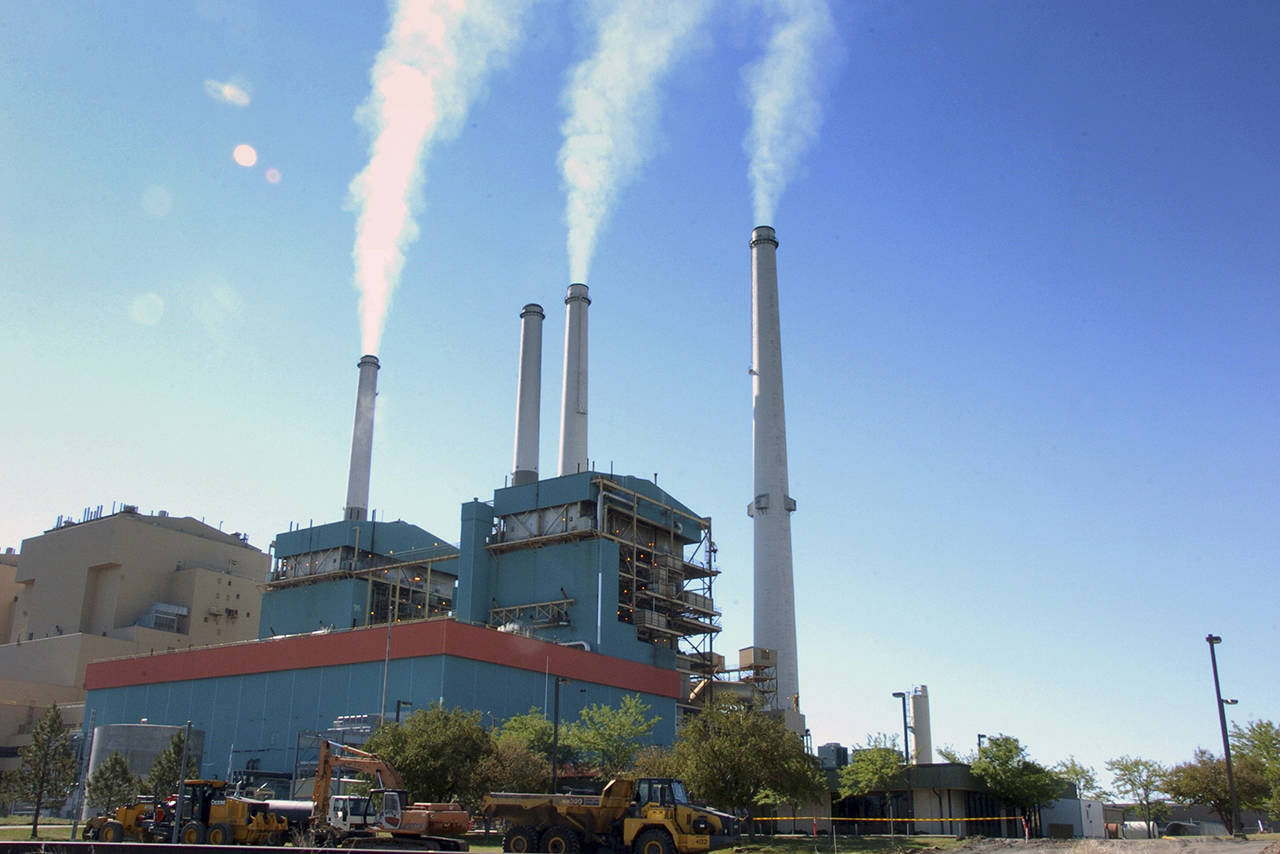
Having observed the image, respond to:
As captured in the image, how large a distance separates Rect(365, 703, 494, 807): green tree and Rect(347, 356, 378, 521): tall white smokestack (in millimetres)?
49143

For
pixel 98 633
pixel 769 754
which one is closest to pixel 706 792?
pixel 769 754

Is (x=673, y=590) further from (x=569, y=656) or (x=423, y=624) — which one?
(x=423, y=624)

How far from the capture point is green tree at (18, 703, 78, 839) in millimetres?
43750

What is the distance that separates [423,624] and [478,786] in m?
17.9

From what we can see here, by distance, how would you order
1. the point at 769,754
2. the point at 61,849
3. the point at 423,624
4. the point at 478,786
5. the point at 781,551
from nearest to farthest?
the point at 61,849 < the point at 769,754 < the point at 478,786 < the point at 423,624 < the point at 781,551

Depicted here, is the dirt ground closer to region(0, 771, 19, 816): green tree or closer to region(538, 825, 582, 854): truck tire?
region(538, 825, 582, 854): truck tire

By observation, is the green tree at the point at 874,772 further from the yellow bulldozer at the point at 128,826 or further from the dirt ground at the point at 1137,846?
the yellow bulldozer at the point at 128,826

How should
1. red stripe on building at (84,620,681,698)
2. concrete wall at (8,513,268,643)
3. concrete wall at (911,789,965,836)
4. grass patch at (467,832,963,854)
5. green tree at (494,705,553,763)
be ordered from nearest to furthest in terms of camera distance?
1. grass patch at (467,832,963,854)
2. concrete wall at (911,789,965,836)
3. green tree at (494,705,553,763)
4. red stripe on building at (84,620,681,698)
5. concrete wall at (8,513,268,643)

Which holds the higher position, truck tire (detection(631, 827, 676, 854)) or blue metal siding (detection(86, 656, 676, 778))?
blue metal siding (detection(86, 656, 676, 778))

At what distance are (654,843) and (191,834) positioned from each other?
472 inches

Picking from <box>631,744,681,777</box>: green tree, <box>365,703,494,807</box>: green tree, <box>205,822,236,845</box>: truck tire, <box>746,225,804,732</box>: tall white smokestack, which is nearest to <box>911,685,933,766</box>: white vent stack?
<box>746,225,804,732</box>: tall white smokestack

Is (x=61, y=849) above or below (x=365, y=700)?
below

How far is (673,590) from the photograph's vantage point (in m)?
72.8

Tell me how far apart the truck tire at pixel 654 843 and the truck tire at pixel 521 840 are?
8.93 ft
